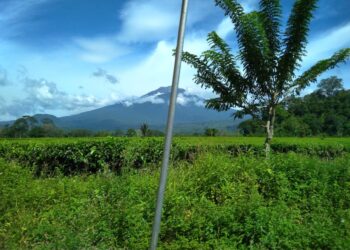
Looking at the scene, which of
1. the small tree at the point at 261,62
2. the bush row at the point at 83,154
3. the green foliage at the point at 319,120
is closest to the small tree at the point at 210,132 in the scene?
the green foliage at the point at 319,120

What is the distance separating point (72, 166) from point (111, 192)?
796 centimetres

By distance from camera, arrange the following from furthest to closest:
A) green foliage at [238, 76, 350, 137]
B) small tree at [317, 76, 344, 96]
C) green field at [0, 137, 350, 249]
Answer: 1. small tree at [317, 76, 344, 96]
2. green foliage at [238, 76, 350, 137]
3. green field at [0, 137, 350, 249]

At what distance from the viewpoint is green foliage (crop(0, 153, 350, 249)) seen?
16.9ft

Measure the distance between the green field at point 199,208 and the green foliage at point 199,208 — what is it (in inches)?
A: 0.5

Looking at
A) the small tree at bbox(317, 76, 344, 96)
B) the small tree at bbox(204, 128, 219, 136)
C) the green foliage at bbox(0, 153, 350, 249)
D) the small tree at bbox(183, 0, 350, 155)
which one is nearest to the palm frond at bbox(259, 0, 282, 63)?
the small tree at bbox(183, 0, 350, 155)

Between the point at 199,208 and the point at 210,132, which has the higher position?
the point at 210,132

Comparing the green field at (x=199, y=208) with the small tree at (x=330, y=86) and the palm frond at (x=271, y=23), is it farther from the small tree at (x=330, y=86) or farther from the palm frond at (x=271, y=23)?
the small tree at (x=330, y=86)

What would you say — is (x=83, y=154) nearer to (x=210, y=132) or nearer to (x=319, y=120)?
(x=210, y=132)

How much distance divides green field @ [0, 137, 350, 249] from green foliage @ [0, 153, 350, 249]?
0.01 metres

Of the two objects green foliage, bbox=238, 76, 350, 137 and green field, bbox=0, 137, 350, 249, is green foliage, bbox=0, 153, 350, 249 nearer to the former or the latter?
green field, bbox=0, 137, 350, 249

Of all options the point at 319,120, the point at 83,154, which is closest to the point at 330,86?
the point at 319,120

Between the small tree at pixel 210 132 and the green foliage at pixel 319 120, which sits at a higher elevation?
the green foliage at pixel 319 120

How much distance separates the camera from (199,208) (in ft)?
19.3

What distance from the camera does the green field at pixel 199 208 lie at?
203 inches
